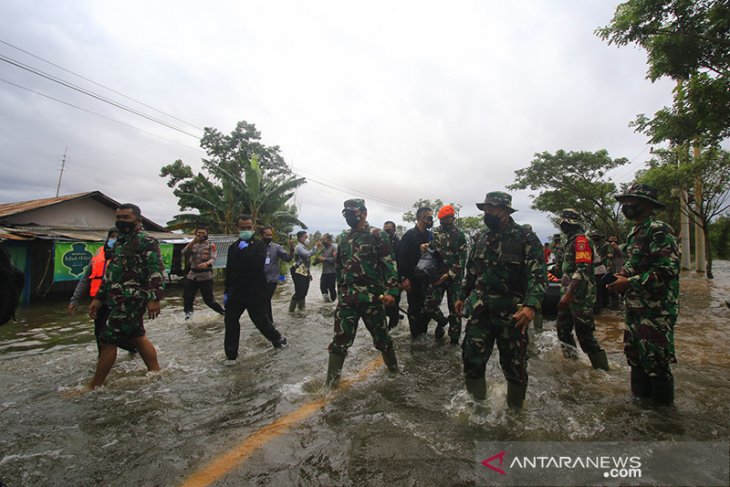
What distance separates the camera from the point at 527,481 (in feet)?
6.52

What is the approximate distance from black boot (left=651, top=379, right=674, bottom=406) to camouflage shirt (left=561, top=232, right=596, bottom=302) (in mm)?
1194

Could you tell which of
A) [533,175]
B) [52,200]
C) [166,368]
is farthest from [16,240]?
[533,175]

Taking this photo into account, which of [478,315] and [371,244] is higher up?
[371,244]

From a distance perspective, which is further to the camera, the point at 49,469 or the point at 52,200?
the point at 52,200

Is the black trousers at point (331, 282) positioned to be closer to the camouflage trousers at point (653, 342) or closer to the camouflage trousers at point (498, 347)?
the camouflage trousers at point (498, 347)

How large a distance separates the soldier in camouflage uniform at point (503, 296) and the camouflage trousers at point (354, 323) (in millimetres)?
943

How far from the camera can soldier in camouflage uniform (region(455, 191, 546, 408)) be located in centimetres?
266

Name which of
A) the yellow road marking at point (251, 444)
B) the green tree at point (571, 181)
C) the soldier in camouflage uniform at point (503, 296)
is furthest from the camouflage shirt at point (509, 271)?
the green tree at point (571, 181)

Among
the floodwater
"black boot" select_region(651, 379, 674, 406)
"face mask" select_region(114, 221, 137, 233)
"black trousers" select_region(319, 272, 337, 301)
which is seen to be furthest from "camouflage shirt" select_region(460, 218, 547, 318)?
"black trousers" select_region(319, 272, 337, 301)

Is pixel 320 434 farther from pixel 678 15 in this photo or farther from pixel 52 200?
pixel 52 200

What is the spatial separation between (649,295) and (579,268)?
126cm

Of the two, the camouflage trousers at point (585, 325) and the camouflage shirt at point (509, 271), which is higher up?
the camouflage shirt at point (509, 271)

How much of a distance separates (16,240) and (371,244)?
33.5 feet

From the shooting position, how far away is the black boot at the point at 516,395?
8.99ft
